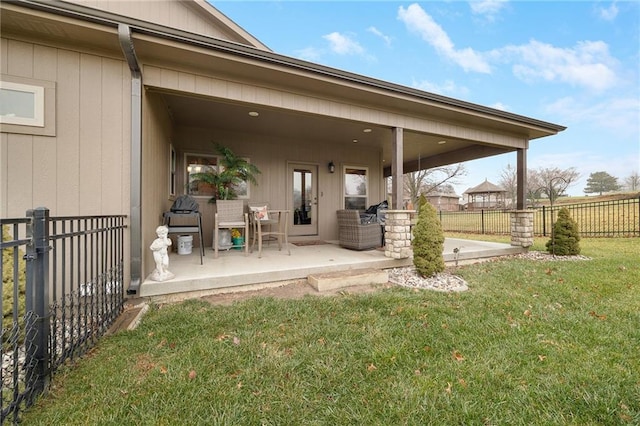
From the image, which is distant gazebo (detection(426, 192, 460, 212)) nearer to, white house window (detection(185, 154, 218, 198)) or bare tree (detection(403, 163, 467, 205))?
bare tree (detection(403, 163, 467, 205))

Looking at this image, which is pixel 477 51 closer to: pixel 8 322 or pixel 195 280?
pixel 195 280

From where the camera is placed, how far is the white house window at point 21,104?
2574 millimetres

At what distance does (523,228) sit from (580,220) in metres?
6.91

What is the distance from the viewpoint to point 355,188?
781cm

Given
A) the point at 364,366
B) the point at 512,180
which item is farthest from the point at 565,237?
the point at 512,180

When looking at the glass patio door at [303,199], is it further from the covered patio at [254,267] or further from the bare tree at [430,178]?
the bare tree at [430,178]

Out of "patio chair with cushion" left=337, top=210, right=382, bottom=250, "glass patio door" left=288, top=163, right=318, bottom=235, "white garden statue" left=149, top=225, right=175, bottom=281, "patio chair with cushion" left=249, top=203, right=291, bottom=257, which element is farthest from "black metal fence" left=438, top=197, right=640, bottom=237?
"white garden statue" left=149, top=225, right=175, bottom=281

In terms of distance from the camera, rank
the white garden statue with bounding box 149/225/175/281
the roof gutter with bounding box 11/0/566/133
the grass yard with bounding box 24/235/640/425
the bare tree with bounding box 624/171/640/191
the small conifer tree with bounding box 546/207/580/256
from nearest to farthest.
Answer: the grass yard with bounding box 24/235/640/425, the roof gutter with bounding box 11/0/566/133, the white garden statue with bounding box 149/225/175/281, the small conifer tree with bounding box 546/207/580/256, the bare tree with bounding box 624/171/640/191

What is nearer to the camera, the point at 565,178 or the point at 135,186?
the point at 135,186

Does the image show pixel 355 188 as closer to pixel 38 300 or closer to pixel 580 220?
pixel 38 300

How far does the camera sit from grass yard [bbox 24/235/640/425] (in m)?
1.44

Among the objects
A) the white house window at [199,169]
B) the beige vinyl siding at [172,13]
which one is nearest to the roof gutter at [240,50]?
the beige vinyl siding at [172,13]

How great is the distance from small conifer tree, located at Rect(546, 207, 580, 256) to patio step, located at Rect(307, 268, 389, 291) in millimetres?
4295

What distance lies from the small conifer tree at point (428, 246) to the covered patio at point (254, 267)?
21.3 inches
